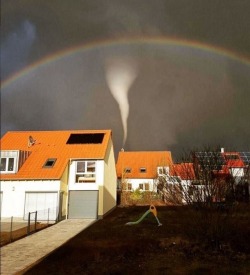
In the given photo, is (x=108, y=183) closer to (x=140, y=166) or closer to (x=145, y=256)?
(x=145, y=256)

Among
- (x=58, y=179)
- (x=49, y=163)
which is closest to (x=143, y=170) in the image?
(x=49, y=163)

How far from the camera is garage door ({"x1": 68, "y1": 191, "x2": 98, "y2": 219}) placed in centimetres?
2464

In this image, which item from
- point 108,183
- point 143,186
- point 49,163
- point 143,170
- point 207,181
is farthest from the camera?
point 143,170

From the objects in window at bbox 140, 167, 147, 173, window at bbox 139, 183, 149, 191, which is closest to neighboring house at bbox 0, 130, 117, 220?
window at bbox 139, 183, 149, 191

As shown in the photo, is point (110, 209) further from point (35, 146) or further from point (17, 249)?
point (17, 249)

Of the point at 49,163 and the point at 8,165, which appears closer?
Answer: the point at 8,165

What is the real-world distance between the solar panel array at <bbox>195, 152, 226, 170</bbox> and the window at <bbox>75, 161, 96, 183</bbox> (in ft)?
41.6

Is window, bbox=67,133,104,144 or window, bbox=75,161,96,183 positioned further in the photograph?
window, bbox=67,133,104,144

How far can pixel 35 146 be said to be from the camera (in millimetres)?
28891

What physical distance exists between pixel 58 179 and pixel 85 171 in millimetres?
2745

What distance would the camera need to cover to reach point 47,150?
27844 millimetres

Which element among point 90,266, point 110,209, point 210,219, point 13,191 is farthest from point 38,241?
point 110,209

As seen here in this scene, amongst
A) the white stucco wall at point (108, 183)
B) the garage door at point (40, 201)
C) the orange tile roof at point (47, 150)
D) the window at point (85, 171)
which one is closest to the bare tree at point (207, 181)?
the window at point (85, 171)

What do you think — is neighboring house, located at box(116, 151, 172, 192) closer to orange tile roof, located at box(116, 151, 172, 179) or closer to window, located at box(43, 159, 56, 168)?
orange tile roof, located at box(116, 151, 172, 179)
